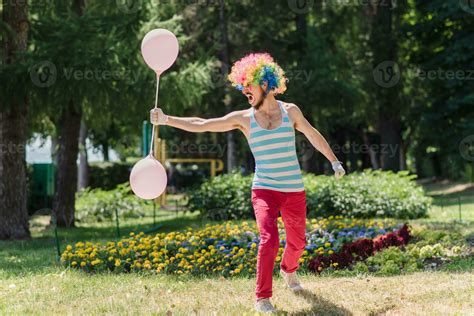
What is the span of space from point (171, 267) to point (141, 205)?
10667mm

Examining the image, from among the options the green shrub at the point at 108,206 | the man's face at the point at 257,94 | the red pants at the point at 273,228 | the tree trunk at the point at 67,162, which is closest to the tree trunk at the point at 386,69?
the green shrub at the point at 108,206

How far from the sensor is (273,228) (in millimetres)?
4434

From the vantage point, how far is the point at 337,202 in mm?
12172

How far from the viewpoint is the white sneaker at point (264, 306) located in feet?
14.3

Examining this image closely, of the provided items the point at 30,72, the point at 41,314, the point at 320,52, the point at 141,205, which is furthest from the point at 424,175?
the point at 41,314

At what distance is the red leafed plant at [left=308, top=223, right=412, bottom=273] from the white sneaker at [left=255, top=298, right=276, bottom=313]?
176cm

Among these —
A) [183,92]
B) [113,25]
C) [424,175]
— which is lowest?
[424,175]

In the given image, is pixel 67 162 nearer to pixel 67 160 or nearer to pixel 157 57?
pixel 67 160

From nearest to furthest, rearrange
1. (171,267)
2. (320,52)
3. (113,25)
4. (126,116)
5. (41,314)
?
(41,314) → (171,267) → (113,25) → (126,116) → (320,52)

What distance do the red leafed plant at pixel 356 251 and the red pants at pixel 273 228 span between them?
116 cm

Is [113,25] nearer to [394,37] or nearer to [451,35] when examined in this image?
[394,37]

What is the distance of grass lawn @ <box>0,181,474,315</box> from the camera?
4477mm

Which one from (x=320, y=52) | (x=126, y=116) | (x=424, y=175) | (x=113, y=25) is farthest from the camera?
(x=424, y=175)

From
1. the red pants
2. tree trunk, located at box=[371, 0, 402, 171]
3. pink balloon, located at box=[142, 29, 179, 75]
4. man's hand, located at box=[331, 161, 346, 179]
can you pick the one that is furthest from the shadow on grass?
tree trunk, located at box=[371, 0, 402, 171]
